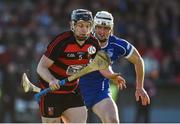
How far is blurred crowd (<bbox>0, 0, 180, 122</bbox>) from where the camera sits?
17.0m

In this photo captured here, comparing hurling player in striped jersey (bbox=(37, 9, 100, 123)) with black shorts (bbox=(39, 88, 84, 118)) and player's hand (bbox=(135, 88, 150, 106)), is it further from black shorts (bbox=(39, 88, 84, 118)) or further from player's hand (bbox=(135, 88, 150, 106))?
player's hand (bbox=(135, 88, 150, 106))

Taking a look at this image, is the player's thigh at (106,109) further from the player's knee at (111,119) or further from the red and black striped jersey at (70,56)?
the red and black striped jersey at (70,56)

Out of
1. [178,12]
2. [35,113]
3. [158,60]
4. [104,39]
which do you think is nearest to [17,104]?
[35,113]

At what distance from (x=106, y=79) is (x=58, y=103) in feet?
4.37

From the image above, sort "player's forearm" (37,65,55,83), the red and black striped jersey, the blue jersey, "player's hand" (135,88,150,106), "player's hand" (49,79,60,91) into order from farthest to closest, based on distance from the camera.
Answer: the blue jersey → "player's hand" (135,88,150,106) → the red and black striped jersey → "player's forearm" (37,65,55,83) → "player's hand" (49,79,60,91)

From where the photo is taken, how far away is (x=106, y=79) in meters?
10.6

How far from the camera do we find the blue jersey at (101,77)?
1035cm

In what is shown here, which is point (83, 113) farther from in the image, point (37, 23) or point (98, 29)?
point (37, 23)

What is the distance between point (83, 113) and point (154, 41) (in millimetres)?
9185

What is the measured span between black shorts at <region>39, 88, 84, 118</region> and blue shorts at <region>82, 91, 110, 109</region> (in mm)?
985

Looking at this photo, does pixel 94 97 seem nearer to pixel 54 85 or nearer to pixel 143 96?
pixel 143 96

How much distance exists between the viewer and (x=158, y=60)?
58.4 feet

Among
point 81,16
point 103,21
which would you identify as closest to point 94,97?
point 103,21

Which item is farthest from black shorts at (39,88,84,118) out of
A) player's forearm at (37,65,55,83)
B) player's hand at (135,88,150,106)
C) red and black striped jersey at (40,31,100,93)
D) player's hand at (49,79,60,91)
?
player's hand at (135,88,150,106)
